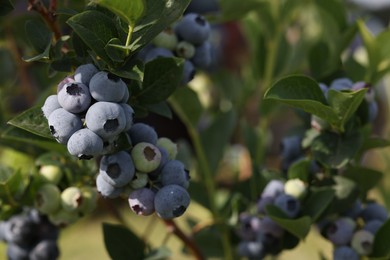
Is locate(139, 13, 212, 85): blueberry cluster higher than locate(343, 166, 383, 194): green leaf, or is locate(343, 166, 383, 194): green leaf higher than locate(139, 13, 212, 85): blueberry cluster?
locate(139, 13, 212, 85): blueberry cluster

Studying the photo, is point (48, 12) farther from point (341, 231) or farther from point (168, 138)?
point (341, 231)

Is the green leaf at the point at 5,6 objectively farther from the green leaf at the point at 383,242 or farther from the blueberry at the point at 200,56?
the green leaf at the point at 383,242

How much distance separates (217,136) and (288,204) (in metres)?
0.36

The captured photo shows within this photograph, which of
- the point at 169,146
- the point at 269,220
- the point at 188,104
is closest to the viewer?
the point at 169,146

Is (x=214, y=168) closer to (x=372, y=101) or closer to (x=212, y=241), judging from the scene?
(x=212, y=241)

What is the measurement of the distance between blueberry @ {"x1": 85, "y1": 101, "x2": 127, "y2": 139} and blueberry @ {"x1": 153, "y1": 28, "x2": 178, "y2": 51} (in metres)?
0.23

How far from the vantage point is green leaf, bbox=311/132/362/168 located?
87cm

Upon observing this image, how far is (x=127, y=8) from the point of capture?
0.65 m

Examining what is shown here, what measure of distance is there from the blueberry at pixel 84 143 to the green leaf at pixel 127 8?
0.13 m

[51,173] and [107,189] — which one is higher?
[107,189]

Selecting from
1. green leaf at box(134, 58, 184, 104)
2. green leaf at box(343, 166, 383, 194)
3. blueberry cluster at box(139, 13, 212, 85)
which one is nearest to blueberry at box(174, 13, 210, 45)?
blueberry cluster at box(139, 13, 212, 85)

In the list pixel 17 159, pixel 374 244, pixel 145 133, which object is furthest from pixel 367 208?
pixel 17 159

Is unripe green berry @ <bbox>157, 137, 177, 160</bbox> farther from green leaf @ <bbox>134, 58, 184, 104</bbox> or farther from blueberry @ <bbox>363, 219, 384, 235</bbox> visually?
blueberry @ <bbox>363, 219, 384, 235</bbox>

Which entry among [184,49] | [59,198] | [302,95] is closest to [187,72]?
[184,49]
